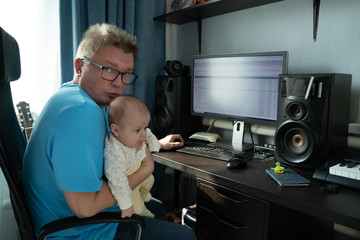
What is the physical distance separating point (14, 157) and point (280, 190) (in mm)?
875

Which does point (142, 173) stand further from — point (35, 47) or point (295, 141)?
point (35, 47)

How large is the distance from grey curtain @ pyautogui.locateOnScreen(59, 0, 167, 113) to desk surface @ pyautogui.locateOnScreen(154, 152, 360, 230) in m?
0.85

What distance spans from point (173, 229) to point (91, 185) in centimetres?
42

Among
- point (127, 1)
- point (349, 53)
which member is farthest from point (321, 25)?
point (127, 1)

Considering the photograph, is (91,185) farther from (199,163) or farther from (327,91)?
(327,91)

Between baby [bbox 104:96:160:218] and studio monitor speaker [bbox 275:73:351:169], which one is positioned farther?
studio monitor speaker [bbox 275:73:351:169]

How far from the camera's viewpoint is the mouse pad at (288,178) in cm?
101

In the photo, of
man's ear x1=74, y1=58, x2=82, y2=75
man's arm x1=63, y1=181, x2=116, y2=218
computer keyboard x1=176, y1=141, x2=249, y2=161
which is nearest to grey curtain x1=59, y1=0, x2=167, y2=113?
computer keyboard x1=176, y1=141, x2=249, y2=161

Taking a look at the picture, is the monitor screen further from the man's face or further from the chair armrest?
the chair armrest

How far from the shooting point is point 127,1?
1939 millimetres

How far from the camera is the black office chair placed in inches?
29.4

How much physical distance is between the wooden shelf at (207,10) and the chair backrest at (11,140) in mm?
1177

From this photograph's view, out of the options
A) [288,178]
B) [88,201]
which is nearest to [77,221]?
[88,201]

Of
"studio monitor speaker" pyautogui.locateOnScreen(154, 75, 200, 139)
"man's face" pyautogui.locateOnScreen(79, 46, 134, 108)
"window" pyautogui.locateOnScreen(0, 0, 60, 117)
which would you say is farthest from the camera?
"studio monitor speaker" pyautogui.locateOnScreen(154, 75, 200, 139)
